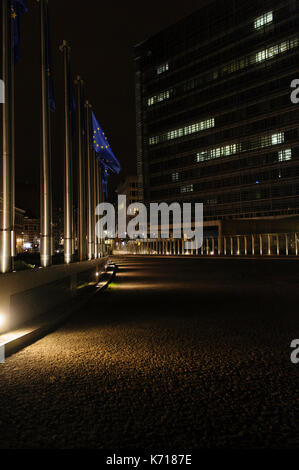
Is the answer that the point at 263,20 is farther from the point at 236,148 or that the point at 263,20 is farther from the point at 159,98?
the point at 159,98

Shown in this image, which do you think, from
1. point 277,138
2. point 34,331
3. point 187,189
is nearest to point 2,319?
point 34,331

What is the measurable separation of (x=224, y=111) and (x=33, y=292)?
64990 millimetres

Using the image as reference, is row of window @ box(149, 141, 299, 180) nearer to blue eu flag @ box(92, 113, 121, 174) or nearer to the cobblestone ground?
blue eu flag @ box(92, 113, 121, 174)

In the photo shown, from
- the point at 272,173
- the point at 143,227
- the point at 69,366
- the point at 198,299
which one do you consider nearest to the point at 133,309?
the point at 198,299

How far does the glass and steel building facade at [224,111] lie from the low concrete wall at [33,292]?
5166 cm

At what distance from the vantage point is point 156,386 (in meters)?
4.77

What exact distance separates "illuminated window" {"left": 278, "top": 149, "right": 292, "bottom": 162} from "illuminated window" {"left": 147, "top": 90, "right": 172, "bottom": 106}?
29128 millimetres

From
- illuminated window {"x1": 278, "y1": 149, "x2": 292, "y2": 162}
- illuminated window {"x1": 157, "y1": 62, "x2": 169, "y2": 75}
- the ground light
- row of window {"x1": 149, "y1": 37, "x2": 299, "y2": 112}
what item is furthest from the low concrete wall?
illuminated window {"x1": 157, "y1": 62, "x2": 169, "y2": 75}

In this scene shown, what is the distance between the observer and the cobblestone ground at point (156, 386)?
346 centimetres

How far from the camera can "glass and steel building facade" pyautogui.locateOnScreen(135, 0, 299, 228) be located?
6056cm

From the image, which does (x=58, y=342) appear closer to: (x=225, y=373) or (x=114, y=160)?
(x=225, y=373)

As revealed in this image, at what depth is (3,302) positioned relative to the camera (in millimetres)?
7711

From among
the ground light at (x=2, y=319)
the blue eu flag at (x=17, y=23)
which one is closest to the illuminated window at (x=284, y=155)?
the blue eu flag at (x=17, y=23)

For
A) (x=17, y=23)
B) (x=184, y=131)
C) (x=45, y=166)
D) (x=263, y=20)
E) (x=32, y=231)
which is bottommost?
(x=45, y=166)
